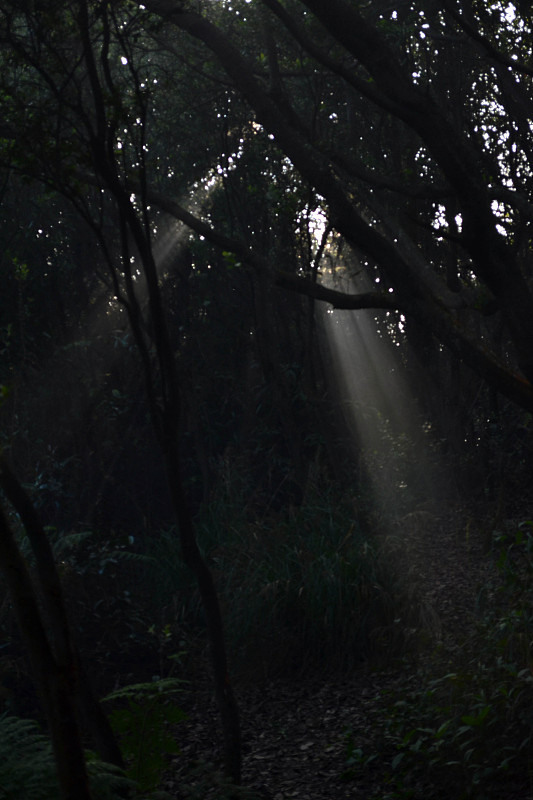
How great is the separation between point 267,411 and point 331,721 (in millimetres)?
5315

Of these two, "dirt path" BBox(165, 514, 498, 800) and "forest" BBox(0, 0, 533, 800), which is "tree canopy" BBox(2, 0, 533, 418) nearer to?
"forest" BBox(0, 0, 533, 800)

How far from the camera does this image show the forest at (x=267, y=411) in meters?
4.52

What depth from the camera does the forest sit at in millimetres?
4520

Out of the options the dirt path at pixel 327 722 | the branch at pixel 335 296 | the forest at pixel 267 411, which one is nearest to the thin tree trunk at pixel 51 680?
the forest at pixel 267 411

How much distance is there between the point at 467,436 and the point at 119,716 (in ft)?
22.3

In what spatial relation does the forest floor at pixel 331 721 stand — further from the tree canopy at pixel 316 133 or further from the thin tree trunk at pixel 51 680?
the tree canopy at pixel 316 133

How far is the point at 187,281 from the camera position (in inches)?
447

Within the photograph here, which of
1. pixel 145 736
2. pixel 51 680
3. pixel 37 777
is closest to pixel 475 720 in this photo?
pixel 145 736

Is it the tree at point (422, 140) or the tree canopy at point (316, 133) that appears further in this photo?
the tree at point (422, 140)

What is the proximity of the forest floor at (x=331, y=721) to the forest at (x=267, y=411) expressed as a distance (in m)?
0.03

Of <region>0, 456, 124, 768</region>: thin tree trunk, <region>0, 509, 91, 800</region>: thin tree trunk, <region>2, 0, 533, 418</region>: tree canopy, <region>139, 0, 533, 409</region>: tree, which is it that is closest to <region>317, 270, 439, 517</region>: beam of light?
<region>2, 0, 533, 418</region>: tree canopy

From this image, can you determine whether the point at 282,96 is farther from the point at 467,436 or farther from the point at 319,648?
the point at 467,436

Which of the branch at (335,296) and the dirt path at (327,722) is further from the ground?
the branch at (335,296)

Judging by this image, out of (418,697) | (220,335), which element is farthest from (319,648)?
(220,335)
